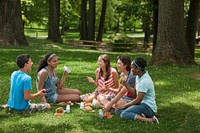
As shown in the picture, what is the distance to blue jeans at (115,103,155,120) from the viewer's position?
7475 mm

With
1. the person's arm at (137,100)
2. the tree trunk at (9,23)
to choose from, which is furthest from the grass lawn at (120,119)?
→ the tree trunk at (9,23)

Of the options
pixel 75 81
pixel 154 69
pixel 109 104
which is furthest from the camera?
pixel 154 69

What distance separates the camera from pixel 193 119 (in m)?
7.93

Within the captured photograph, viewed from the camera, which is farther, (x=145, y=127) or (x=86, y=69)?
(x=86, y=69)

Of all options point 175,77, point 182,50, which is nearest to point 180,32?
point 182,50

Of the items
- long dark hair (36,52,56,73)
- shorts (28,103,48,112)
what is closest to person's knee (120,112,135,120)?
shorts (28,103,48,112)

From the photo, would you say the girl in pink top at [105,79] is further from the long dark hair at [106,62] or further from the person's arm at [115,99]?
the person's arm at [115,99]

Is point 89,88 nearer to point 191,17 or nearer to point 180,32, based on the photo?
point 180,32

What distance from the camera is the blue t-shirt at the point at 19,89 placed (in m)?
7.50

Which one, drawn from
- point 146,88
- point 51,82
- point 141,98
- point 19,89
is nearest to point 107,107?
point 141,98

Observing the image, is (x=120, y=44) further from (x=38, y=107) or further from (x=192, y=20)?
(x=38, y=107)

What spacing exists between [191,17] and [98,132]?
1606 cm

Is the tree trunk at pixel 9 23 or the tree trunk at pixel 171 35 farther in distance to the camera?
the tree trunk at pixel 9 23

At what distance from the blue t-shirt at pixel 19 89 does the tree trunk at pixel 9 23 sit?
49.3 feet
